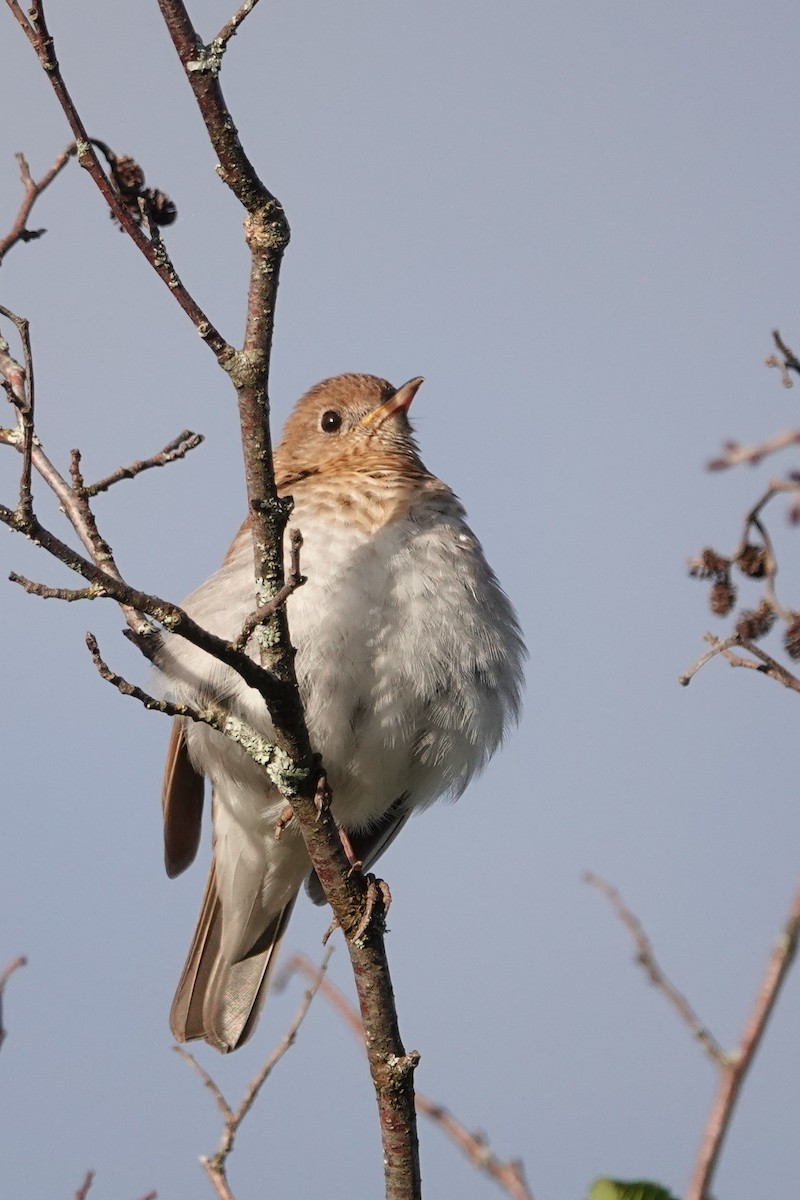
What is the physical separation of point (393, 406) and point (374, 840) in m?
2.31

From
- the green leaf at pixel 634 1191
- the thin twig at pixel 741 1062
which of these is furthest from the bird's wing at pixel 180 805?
the thin twig at pixel 741 1062

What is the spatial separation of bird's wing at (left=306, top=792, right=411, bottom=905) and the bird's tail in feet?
0.44

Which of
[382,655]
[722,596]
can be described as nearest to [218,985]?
[382,655]

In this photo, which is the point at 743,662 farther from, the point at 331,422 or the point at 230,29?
the point at 331,422

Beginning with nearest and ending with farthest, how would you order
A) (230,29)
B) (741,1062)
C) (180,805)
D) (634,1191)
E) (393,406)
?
(741,1062)
(634,1191)
(230,29)
(180,805)
(393,406)

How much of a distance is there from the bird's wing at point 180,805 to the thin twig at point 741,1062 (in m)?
4.68

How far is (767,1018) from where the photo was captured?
182 centimetres

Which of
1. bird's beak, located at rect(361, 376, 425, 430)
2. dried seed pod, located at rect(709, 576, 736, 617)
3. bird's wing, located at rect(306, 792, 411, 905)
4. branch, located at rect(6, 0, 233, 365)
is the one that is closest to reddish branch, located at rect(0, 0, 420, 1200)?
branch, located at rect(6, 0, 233, 365)

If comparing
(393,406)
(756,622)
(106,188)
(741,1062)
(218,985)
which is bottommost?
(741,1062)

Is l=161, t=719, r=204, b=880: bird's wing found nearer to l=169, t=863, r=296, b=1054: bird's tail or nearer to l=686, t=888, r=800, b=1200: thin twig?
l=169, t=863, r=296, b=1054: bird's tail

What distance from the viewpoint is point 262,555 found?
404 cm

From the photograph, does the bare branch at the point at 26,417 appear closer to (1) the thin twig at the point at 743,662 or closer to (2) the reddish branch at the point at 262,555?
(2) the reddish branch at the point at 262,555

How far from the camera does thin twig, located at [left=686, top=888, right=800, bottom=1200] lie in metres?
1.81

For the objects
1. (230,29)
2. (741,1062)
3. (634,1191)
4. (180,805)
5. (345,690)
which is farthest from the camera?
(180,805)
